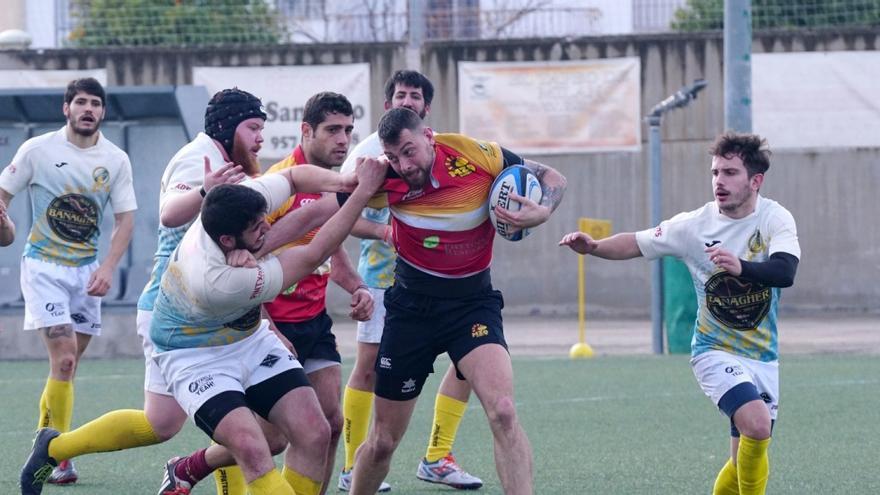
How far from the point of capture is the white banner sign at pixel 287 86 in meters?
20.1

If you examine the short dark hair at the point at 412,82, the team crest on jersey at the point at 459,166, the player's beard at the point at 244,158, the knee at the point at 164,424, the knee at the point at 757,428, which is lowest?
the knee at the point at 757,428

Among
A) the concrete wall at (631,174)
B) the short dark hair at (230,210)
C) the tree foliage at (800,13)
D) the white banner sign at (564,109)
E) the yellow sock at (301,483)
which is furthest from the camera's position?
the tree foliage at (800,13)

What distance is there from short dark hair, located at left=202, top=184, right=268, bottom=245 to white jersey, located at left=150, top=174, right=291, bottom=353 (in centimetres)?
13

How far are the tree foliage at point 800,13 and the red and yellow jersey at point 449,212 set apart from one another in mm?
15060

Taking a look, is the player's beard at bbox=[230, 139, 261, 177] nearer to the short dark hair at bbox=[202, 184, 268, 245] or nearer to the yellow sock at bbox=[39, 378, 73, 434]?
the short dark hair at bbox=[202, 184, 268, 245]

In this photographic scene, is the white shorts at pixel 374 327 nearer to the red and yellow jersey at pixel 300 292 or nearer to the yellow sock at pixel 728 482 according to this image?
the red and yellow jersey at pixel 300 292

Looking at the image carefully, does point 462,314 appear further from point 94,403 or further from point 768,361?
point 94,403

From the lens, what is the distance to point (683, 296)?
1552cm

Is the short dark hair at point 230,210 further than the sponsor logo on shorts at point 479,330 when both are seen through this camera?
No

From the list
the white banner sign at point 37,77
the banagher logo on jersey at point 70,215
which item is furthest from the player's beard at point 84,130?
the white banner sign at point 37,77

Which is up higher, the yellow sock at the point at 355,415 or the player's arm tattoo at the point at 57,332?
the player's arm tattoo at the point at 57,332

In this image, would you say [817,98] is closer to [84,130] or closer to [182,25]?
[182,25]

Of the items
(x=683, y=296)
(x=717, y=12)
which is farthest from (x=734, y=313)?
(x=717, y=12)

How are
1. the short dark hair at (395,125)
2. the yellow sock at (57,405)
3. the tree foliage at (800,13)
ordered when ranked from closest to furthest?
the short dark hair at (395,125)
the yellow sock at (57,405)
the tree foliage at (800,13)
